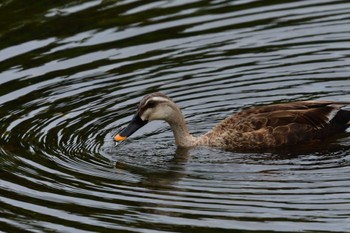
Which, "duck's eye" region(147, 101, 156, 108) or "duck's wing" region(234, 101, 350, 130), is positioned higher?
"duck's eye" region(147, 101, 156, 108)

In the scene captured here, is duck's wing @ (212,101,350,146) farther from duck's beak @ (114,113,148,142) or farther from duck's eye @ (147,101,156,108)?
duck's beak @ (114,113,148,142)

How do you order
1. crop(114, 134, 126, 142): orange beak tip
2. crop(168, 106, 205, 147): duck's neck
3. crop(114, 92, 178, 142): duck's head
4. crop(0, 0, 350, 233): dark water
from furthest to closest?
crop(168, 106, 205, 147): duck's neck → crop(114, 92, 178, 142): duck's head → crop(114, 134, 126, 142): orange beak tip → crop(0, 0, 350, 233): dark water

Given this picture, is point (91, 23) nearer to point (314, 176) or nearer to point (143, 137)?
point (143, 137)

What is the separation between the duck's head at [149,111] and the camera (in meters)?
17.3

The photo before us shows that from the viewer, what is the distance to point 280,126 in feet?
57.4

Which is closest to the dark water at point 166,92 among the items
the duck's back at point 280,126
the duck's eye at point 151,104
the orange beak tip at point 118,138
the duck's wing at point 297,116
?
the orange beak tip at point 118,138

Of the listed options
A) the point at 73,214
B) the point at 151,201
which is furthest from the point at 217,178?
the point at 73,214

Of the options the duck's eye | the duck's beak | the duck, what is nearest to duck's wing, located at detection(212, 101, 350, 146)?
the duck

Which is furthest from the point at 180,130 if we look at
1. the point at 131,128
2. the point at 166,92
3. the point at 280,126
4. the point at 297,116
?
the point at 166,92

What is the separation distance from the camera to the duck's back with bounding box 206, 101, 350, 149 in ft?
57.4

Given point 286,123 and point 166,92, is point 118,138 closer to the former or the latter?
point 166,92

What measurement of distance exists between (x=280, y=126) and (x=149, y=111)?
1.86 m

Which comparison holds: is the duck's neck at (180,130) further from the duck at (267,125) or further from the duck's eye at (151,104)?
the duck's eye at (151,104)

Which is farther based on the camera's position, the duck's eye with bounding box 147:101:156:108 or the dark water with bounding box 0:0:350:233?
the duck's eye with bounding box 147:101:156:108
